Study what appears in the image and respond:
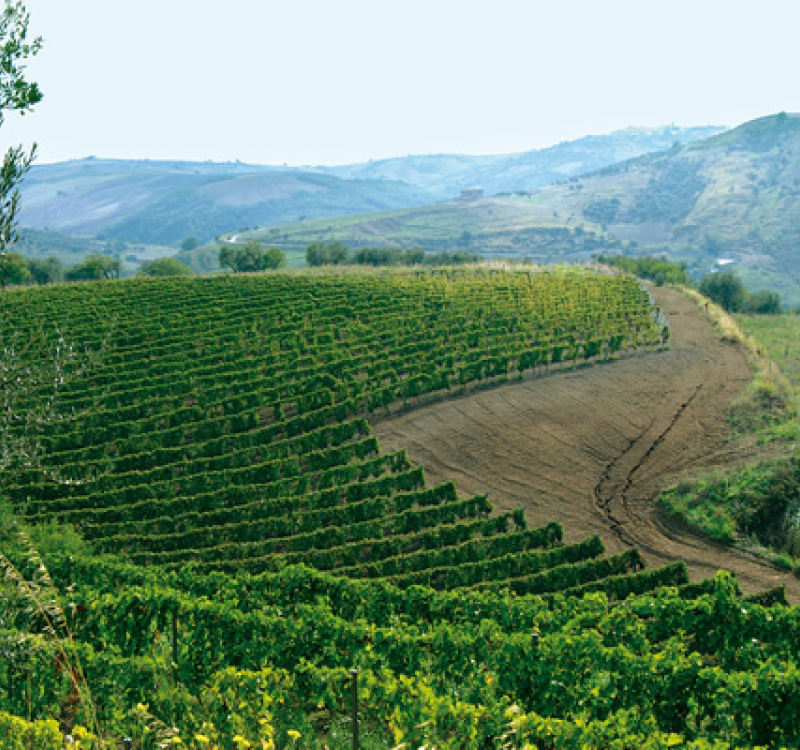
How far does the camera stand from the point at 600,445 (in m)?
36.3

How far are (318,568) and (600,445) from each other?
688 inches

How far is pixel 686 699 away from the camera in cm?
1307

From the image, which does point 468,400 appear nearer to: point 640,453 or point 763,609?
point 640,453

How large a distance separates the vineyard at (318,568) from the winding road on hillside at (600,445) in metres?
2.09

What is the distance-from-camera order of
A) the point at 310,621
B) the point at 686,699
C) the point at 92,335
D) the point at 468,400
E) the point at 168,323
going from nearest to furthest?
1. the point at 686,699
2. the point at 310,621
3. the point at 468,400
4. the point at 92,335
5. the point at 168,323

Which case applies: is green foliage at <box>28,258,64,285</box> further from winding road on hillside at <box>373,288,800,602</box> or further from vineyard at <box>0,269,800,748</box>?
winding road on hillside at <box>373,288,800,602</box>

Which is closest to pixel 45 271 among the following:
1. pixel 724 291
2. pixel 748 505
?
pixel 724 291

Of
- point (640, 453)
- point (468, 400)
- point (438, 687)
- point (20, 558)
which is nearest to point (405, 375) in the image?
point (468, 400)

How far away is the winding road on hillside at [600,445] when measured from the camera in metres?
28.6

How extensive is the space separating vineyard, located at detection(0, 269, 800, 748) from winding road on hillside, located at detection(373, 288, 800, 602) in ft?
6.86

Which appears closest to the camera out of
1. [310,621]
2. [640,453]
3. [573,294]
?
[310,621]

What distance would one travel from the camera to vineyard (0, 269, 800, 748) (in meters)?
11.9

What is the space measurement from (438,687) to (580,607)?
16.6 ft

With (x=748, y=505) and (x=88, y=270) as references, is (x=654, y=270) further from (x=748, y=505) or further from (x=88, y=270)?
(x=88, y=270)
